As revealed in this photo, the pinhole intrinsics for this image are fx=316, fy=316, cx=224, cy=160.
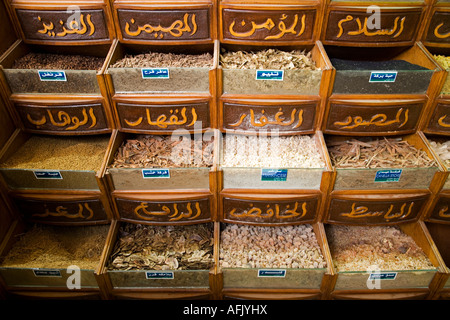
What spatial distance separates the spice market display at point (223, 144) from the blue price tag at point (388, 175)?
13 mm

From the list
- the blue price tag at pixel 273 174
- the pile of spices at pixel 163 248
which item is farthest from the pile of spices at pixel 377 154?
the pile of spices at pixel 163 248

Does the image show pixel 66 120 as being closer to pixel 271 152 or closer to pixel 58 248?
pixel 58 248

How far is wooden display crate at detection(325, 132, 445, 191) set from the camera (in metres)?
2.03

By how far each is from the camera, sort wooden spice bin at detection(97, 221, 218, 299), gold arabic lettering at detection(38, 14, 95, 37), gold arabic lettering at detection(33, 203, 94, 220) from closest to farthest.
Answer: gold arabic lettering at detection(38, 14, 95, 37), wooden spice bin at detection(97, 221, 218, 299), gold arabic lettering at detection(33, 203, 94, 220)

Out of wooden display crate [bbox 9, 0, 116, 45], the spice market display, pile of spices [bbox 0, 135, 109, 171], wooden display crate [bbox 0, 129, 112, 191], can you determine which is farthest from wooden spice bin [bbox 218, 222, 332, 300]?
wooden display crate [bbox 9, 0, 116, 45]

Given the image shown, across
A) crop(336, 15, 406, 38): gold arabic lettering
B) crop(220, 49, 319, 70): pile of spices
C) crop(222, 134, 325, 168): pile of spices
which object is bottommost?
crop(222, 134, 325, 168): pile of spices

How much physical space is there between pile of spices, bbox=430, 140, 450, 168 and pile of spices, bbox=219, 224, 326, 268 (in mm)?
1049

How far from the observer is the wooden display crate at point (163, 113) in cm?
203

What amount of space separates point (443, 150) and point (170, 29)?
6.79 ft

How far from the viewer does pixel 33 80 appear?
2.03 metres

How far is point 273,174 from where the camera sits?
2072mm

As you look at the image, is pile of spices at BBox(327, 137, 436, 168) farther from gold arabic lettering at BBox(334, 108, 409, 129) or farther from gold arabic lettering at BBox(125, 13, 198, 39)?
Answer: gold arabic lettering at BBox(125, 13, 198, 39)

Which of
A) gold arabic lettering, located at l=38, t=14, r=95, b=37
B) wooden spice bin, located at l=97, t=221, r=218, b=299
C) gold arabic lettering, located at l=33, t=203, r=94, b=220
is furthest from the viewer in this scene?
gold arabic lettering, located at l=33, t=203, r=94, b=220

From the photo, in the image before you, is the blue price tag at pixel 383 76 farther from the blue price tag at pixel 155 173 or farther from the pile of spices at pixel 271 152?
the blue price tag at pixel 155 173
